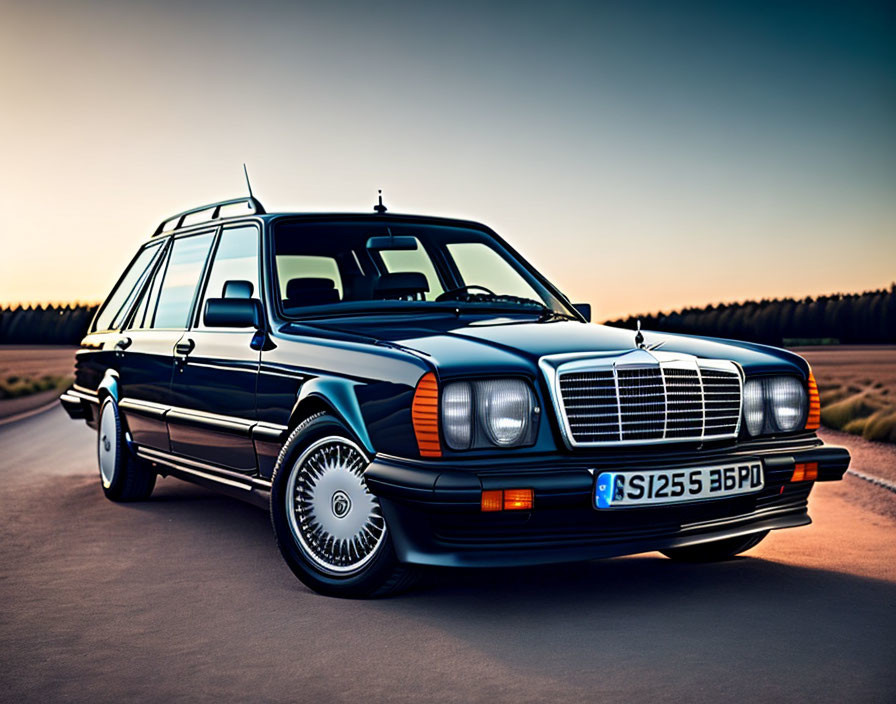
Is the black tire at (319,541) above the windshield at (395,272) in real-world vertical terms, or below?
below

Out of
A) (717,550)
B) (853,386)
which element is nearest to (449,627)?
(717,550)

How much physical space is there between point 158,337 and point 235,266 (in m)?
1.04

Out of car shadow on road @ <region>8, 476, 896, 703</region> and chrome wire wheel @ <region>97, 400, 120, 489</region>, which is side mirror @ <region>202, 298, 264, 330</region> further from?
chrome wire wheel @ <region>97, 400, 120, 489</region>

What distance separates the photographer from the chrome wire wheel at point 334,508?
4703 mm

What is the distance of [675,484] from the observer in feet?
14.6

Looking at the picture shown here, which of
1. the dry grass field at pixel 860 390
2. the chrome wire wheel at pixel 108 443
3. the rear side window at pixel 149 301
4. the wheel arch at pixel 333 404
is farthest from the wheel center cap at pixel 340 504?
the dry grass field at pixel 860 390

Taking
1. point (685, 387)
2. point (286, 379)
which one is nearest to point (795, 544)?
point (685, 387)

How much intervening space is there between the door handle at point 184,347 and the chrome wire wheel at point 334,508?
1662mm

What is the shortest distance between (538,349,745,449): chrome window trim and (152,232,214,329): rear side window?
2.99m

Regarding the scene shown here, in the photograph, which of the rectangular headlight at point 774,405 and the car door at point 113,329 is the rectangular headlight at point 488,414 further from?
the car door at point 113,329

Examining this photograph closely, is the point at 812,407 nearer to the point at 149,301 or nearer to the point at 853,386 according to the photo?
the point at 149,301

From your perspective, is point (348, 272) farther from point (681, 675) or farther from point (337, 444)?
point (681, 675)

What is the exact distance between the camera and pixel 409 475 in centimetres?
429

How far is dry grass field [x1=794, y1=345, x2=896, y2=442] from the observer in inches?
543
